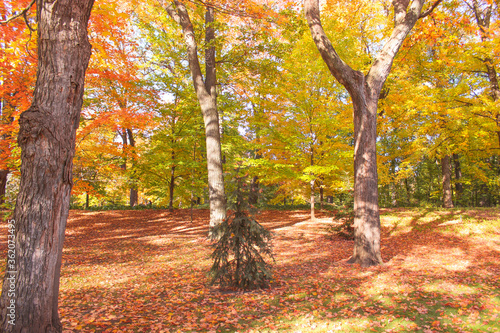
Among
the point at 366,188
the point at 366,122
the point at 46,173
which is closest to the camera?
the point at 46,173

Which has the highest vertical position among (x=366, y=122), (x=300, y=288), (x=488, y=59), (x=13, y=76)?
(x=488, y=59)

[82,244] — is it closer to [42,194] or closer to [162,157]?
[162,157]

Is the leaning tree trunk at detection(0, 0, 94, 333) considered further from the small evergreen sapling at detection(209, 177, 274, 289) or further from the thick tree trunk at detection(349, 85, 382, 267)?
the thick tree trunk at detection(349, 85, 382, 267)

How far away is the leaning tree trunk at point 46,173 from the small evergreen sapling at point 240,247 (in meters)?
2.42

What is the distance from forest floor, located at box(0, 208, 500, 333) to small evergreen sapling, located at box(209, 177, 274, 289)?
24 centimetres

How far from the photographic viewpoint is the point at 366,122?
6.40 m

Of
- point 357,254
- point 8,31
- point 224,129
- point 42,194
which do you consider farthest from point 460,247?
point 8,31

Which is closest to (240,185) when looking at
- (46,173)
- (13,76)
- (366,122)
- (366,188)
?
(46,173)

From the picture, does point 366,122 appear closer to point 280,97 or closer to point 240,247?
point 240,247

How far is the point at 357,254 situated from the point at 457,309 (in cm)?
246

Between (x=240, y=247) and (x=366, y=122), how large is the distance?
4169 mm

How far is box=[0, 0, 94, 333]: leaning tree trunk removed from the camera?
258cm

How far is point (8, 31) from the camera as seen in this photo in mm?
6812

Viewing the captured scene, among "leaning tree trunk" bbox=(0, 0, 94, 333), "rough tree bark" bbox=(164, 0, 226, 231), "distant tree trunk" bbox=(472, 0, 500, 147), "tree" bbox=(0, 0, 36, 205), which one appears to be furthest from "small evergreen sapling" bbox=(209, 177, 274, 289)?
"distant tree trunk" bbox=(472, 0, 500, 147)
